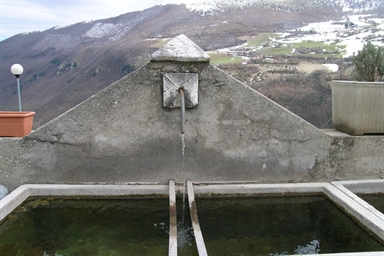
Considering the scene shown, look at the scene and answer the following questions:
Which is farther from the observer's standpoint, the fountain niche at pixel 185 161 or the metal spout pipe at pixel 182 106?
the metal spout pipe at pixel 182 106

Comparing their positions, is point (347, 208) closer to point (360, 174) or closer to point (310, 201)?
point (310, 201)

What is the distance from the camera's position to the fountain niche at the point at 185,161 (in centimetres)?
322

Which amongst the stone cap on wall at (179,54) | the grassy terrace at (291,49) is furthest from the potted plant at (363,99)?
the grassy terrace at (291,49)

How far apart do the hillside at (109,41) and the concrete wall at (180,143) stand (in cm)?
1677

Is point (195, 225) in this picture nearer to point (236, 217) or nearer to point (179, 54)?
point (236, 217)

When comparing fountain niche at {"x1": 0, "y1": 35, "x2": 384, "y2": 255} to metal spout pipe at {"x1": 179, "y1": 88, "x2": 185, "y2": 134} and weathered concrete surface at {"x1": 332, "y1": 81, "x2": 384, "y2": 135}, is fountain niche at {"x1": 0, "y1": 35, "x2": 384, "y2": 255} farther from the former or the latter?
weathered concrete surface at {"x1": 332, "y1": 81, "x2": 384, "y2": 135}

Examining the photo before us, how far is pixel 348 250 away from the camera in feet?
8.84

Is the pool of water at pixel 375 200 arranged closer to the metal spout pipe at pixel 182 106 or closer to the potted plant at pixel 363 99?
the potted plant at pixel 363 99

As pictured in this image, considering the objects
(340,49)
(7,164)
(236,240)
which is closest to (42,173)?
(7,164)

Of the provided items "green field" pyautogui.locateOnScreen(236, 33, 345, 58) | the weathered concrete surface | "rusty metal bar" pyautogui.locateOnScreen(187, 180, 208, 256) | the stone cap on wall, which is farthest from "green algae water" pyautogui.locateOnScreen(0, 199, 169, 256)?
"green field" pyautogui.locateOnScreen(236, 33, 345, 58)

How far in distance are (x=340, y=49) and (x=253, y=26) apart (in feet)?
61.6

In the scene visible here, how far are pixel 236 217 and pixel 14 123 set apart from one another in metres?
2.61

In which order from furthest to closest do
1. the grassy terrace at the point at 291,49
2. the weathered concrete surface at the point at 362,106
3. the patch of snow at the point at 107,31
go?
1. the patch of snow at the point at 107,31
2. the grassy terrace at the point at 291,49
3. the weathered concrete surface at the point at 362,106

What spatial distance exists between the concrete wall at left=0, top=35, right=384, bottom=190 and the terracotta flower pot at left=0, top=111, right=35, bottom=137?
9 cm
